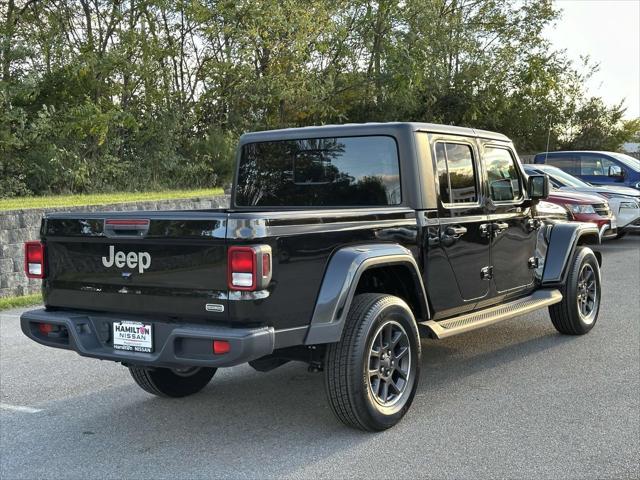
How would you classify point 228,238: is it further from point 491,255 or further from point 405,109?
point 405,109

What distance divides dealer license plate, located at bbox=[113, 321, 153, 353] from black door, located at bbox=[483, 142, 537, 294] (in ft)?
9.49

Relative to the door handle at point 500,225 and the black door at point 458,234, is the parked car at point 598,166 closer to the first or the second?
the door handle at point 500,225

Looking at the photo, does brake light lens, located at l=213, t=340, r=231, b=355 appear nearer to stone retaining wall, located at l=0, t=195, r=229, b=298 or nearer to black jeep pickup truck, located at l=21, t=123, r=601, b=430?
black jeep pickup truck, located at l=21, t=123, r=601, b=430

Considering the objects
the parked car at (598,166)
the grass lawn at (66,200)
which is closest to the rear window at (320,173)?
the grass lawn at (66,200)

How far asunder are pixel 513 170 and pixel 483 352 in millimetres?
1583

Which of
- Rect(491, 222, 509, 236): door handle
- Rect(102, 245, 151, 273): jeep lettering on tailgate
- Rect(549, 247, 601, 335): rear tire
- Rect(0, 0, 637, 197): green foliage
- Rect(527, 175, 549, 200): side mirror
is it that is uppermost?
Rect(0, 0, 637, 197): green foliage

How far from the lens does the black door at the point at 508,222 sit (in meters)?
6.06

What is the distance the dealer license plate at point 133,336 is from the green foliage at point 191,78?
1146 cm

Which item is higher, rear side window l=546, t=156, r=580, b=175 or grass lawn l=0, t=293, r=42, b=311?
rear side window l=546, t=156, r=580, b=175

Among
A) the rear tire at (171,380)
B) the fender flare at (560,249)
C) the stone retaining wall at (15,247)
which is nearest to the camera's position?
the rear tire at (171,380)

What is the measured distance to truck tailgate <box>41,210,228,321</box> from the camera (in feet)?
13.2

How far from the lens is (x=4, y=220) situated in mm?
9562

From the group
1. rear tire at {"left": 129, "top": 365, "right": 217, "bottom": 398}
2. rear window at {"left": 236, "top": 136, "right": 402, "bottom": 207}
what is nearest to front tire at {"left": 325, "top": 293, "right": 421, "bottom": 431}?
rear window at {"left": 236, "top": 136, "right": 402, "bottom": 207}

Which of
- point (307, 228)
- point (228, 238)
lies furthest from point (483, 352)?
point (228, 238)
